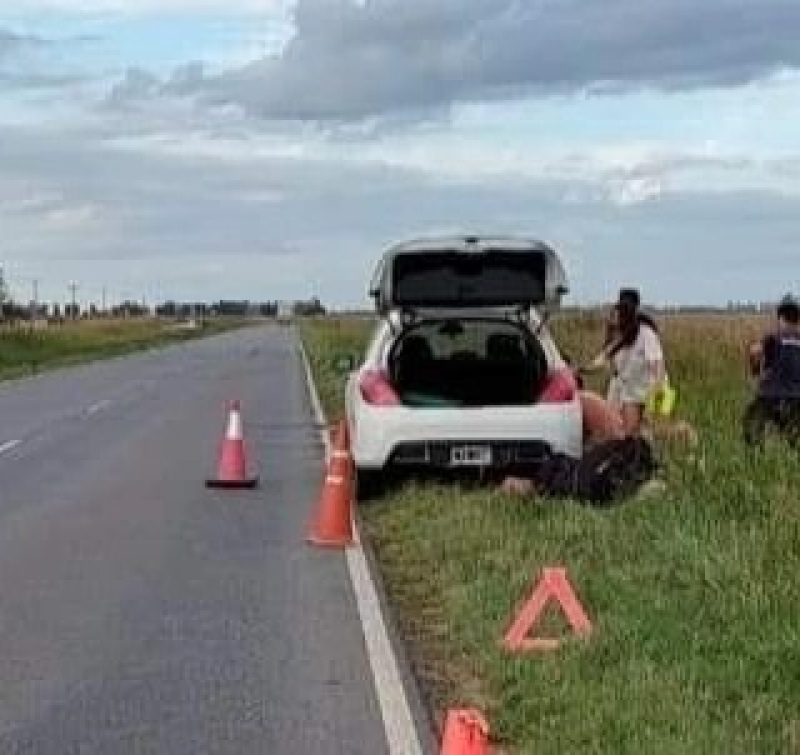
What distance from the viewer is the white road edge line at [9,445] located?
24328mm

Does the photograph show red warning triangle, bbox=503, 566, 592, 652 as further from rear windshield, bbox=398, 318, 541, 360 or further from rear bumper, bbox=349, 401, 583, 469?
rear windshield, bbox=398, 318, 541, 360

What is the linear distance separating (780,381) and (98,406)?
20808mm

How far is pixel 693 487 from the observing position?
14.9 metres

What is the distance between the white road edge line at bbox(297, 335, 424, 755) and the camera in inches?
318

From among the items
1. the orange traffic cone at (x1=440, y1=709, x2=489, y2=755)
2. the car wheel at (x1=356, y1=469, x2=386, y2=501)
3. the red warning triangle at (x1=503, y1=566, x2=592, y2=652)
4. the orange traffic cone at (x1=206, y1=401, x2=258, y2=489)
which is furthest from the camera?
the orange traffic cone at (x1=206, y1=401, x2=258, y2=489)

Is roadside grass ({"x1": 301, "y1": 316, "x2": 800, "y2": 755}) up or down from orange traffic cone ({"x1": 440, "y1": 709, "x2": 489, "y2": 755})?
down

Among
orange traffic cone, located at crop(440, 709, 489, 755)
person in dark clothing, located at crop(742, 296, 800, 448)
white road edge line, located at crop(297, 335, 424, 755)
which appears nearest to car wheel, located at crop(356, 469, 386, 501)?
white road edge line, located at crop(297, 335, 424, 755)

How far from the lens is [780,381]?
17141 millimetres

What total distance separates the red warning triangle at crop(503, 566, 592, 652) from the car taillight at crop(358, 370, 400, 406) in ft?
20.7

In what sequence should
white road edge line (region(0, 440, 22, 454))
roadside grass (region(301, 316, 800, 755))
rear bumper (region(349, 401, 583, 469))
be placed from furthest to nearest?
white road edge line (region(0, 440, 22, 454)) < rear bumper (region(349, 401, 583, 469)) < roadside grass (region(301, 316, 800, 755))

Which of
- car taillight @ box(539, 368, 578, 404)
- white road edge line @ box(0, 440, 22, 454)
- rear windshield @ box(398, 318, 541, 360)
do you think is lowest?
white road edge line @ box(0, 440, 22, 454)

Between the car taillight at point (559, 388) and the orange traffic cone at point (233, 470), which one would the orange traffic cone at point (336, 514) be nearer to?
the car taillight at point (559, 388)

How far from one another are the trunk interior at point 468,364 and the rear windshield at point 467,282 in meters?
0.19

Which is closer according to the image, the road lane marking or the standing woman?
the standing woman
